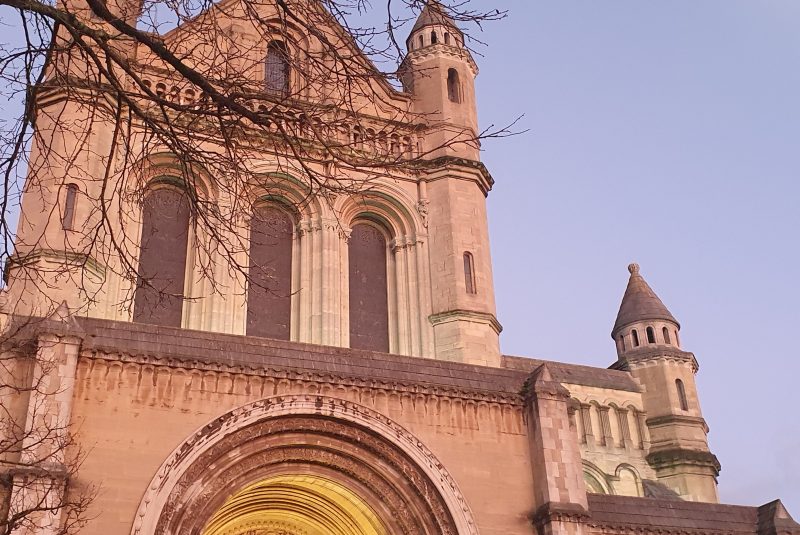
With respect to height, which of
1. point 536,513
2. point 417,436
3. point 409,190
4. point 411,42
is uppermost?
point 411,42

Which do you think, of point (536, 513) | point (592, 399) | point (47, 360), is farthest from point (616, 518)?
point (592, 399)

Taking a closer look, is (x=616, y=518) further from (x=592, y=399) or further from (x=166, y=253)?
A: (x=592, y=399)

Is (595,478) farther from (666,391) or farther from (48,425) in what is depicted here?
(48,425)

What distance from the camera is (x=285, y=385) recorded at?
17.4 metres

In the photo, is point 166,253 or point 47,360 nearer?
point 47,360

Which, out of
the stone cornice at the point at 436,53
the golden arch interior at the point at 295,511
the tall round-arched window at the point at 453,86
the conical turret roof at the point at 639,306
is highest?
the stone cornice at the point at 436,53

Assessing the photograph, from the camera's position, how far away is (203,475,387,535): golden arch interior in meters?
17.9

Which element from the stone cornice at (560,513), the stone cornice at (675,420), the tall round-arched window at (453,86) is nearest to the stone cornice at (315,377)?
the stone cornice at (560,513)

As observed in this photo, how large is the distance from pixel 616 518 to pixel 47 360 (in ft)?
36.0

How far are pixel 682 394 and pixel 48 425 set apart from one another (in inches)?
940

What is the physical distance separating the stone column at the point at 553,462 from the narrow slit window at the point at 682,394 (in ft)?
51.9

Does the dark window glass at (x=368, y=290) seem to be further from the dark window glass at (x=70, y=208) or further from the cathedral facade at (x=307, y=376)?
the dark window glass at (x=70, y=208)

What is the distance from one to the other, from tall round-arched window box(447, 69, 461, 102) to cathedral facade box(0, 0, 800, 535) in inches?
5.8

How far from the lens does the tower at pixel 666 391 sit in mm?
31859
